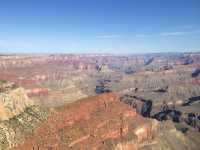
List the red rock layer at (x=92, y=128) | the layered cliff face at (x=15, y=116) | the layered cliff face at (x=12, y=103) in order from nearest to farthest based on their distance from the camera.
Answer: the layered cliff face at (x=15, y=116), the red rock layer at (x=92, y=128), the layered cliff face at (x=12, y=103)

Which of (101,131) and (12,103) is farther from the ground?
(12,103)

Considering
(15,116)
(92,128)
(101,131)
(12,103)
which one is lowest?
(101,131)

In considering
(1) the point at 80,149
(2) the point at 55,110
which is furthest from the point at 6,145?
(2) the point at 55,110

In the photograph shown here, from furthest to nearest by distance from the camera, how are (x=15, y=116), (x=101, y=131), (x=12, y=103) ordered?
(x=101, y=131) < (x=12, y=103) < (x=15, y=116)

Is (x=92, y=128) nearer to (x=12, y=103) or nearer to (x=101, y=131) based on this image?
(x=101, y=131)

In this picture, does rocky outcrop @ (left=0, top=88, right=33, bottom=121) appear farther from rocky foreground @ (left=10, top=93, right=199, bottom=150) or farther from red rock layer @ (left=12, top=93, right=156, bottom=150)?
red rock layer @ (left=12, top=93, right=156, bottom=150)

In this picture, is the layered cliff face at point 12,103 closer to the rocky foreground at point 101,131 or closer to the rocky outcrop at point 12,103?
the rocky outcrop at point 12,103

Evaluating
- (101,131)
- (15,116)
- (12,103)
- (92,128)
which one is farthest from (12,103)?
(101,131)

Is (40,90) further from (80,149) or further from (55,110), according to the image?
(80,149)

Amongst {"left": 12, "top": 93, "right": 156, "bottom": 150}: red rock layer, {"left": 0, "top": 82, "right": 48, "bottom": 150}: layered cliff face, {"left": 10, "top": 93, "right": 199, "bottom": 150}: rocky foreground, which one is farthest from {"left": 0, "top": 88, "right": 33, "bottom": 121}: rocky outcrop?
{"left": 12, "top": 93, "right": 156, "bottom": 150}: red rock layer

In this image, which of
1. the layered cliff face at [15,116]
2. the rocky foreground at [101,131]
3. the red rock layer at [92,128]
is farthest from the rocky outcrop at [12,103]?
the red rock layer at [92,128]

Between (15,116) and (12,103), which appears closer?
(15,116)
